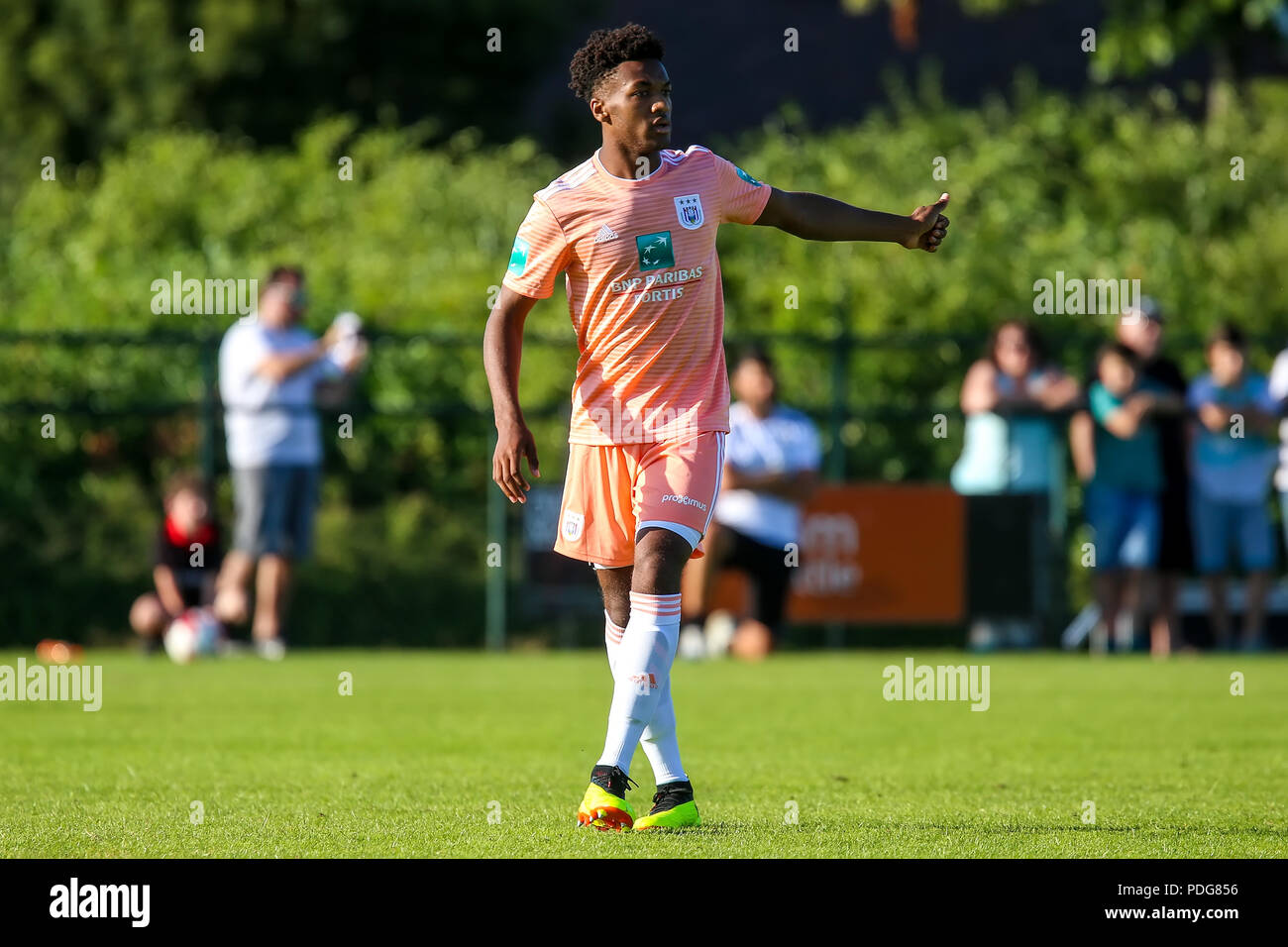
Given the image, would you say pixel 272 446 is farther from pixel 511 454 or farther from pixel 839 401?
pixel 511 454

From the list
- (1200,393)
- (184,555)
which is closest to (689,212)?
(184,555)

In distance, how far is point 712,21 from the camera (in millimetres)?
30594

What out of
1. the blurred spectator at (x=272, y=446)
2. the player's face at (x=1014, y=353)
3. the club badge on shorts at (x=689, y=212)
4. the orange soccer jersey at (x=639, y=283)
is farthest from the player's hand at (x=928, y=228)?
the player's face at (x=1014, y=353)

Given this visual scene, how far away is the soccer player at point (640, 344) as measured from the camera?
650 centimetres

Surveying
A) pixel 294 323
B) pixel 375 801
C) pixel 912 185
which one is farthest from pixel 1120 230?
pixel 375 801

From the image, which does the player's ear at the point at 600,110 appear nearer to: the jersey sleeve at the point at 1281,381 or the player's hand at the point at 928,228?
the player's hand at the point at 928,228

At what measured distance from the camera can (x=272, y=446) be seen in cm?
1428

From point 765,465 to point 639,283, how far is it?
7807mm

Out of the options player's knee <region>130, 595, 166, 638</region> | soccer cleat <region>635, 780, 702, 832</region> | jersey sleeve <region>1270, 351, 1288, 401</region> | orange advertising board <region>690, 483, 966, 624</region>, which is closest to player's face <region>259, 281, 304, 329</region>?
player's knee <region>130, 595, 166, 638</region>

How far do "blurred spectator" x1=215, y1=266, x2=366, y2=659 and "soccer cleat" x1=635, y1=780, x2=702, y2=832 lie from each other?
8059 mm

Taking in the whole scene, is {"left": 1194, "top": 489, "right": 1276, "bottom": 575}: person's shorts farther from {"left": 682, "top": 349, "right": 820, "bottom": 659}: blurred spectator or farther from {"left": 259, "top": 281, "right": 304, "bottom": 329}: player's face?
{"left": 259, "top": 281, "right": 304, "bottom": 329}: player's face

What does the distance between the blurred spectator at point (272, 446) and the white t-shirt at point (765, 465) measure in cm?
281

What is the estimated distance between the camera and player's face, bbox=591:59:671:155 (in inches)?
255

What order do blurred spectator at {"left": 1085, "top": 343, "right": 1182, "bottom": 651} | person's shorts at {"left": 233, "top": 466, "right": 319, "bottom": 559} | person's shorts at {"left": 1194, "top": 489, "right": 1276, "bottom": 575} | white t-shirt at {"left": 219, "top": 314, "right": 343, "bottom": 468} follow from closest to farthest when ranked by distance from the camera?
person's shorts at {"left": 233, "top": 466, "right": 319, "bottom": 559} → white t-shirt at {"left": 219, "top": 314, "right": 343, "bottom": 468} → blurred spectator at {"left": 1085, "top": 343, "right": 1182, "bottom": 651} → person's shorts at {"left": 1194, "top": 489, "right": 1276, "bottom": 575}
